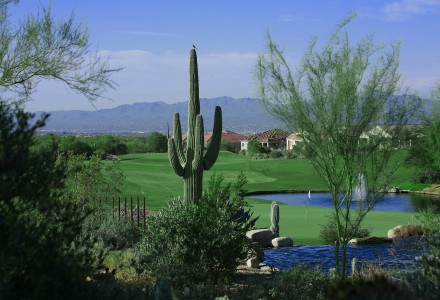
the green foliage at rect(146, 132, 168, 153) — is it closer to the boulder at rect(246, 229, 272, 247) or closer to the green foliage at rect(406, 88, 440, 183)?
the green foliage at rect(406, 88, 440, 183)

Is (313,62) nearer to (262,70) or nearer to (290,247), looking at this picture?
(262,70)

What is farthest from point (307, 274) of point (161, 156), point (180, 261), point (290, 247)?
point (161, 156)

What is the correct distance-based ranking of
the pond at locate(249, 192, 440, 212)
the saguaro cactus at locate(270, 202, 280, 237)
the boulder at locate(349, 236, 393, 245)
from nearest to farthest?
the boulder at locate(349, 236, 393, 245)
the saguaro cactus at locate(270, 202, 280, 237)
the pond at locate(249, 192, 440, 212)

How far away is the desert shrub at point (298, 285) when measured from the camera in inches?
339

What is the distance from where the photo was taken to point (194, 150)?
14.4m

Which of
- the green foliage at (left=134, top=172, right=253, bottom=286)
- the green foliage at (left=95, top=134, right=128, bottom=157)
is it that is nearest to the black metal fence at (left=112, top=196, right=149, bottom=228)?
the green foliage at (left=134, top=172, right=253, bottom=286)

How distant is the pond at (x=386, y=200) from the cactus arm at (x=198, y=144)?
18144 millimetres

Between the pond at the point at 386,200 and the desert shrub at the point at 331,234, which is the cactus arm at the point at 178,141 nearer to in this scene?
the desert shrub at the point at 331,234

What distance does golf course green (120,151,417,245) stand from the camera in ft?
72.5

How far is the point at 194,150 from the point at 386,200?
75.1ft

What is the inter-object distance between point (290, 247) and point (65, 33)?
829 cm

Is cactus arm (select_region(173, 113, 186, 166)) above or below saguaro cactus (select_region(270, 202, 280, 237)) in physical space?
above

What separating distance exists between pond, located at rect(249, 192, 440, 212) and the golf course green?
1.21 meters

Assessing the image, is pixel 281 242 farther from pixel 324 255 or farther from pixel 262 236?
pixel 324 255
